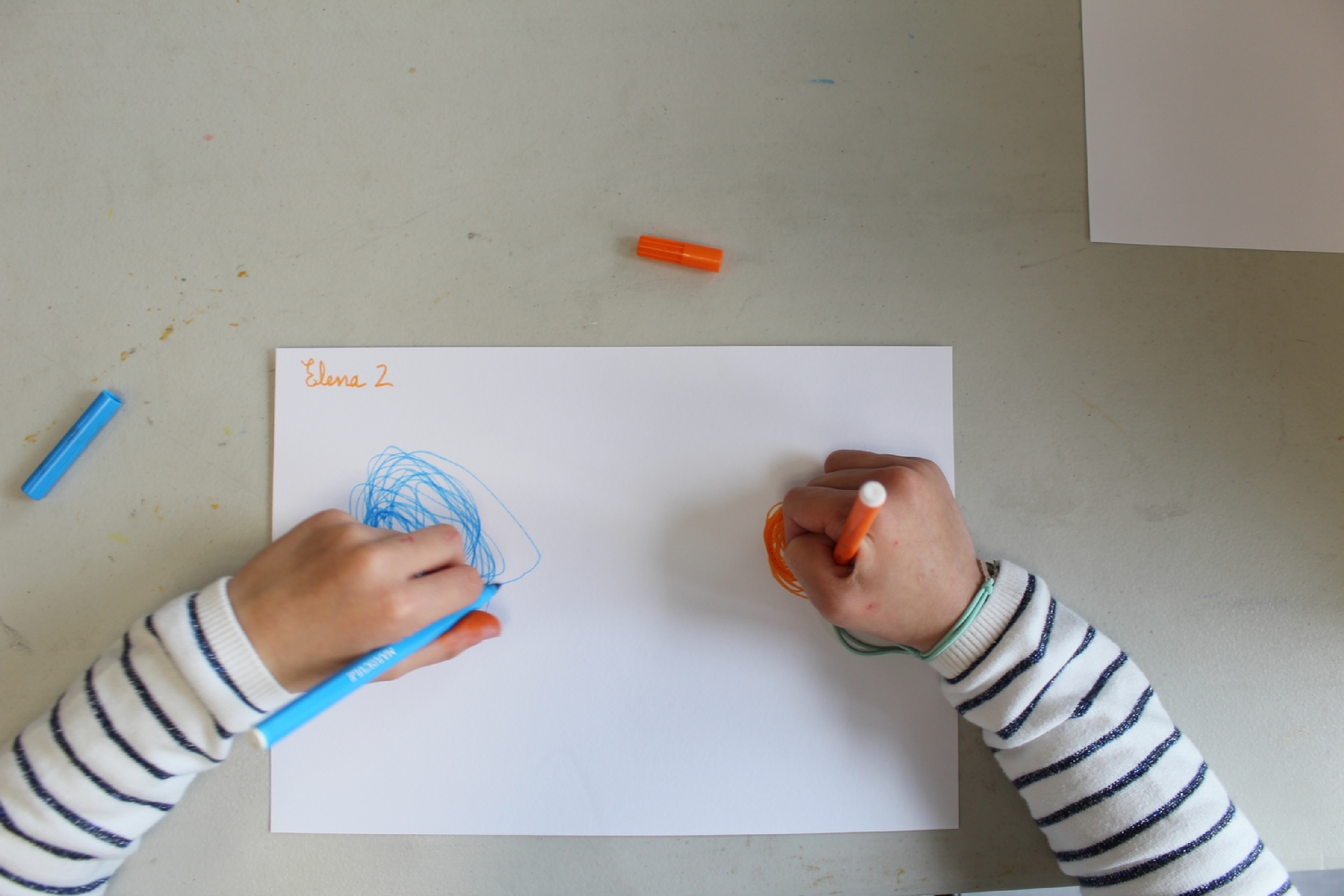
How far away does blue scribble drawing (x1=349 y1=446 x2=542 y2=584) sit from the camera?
0.54m

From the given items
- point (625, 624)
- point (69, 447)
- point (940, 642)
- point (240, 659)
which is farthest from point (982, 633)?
point (69, 447)

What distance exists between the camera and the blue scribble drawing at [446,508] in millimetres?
537

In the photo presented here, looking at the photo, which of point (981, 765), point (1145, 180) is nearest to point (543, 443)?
point (981, 765)

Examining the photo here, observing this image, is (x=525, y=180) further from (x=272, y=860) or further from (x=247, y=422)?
(x=272, y=860)

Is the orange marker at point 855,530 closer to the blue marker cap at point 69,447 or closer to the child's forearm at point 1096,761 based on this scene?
the child's forearm at point 1096,761

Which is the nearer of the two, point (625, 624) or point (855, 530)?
point (855, 530)

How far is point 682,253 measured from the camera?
1.77ft

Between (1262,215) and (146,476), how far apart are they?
90 centimetres

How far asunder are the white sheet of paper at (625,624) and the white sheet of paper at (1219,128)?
0.80 ft

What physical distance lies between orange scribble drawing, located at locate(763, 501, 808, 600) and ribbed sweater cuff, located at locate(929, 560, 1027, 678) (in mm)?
108

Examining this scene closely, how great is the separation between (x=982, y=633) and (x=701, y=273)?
1.09ft

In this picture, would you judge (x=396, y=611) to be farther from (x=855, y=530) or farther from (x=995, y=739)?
(x=995, y=739)

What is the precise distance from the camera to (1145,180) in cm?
56

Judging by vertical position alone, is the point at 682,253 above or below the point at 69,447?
above
